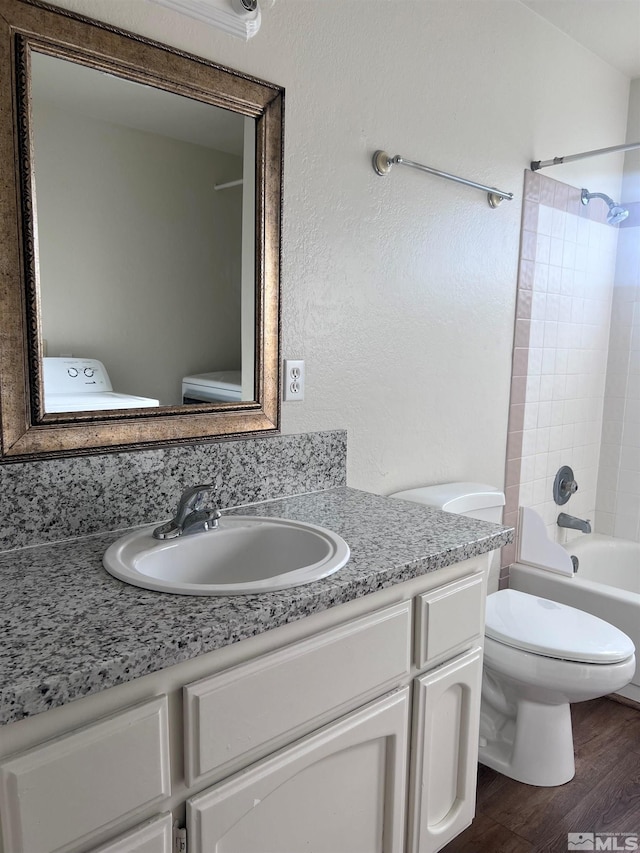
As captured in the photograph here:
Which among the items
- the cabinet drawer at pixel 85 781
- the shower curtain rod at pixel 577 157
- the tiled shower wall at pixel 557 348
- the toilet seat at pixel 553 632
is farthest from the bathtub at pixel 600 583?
the cabinet drawer at pixel 85 781

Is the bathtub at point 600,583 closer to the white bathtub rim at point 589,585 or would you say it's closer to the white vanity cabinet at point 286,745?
the white bathtub rim at point 589,585

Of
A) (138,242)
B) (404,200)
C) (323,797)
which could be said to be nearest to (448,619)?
(323,797)

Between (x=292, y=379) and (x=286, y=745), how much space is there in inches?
35.2

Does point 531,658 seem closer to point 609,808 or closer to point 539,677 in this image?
point 539,677

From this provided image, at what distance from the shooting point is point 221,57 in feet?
4.73

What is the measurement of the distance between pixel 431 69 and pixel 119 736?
193cm

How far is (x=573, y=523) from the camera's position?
9.18 ft

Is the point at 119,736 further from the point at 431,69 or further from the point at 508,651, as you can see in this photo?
the point at 431,69

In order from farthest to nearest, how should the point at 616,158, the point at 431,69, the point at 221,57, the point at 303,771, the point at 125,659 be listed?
the point at 616,158
the point at 431,69
the point at 221,57
the point at 303,771
the point at 125,659

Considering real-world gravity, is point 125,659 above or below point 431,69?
below

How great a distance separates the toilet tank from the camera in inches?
77.7

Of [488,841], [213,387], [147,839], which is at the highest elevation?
[213,387]

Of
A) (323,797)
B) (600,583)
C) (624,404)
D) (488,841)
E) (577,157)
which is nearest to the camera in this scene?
(323,797)

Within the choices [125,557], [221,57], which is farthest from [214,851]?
[221,57]
